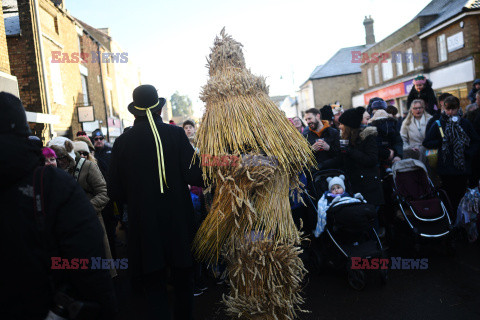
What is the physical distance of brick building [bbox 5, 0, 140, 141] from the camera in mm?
13148

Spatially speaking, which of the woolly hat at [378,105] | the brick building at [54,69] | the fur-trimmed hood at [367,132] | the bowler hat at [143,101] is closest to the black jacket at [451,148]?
the woolly hat at [378,105]

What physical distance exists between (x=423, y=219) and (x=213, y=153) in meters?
3.26

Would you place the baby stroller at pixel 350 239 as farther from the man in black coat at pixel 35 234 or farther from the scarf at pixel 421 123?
the man in black coat at pixel 35 234

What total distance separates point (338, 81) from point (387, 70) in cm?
1037

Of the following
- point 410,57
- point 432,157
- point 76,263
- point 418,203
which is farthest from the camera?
point 410,57

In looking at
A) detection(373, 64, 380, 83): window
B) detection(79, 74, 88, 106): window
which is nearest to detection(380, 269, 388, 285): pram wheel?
detection(79, 74, 88, 106): window

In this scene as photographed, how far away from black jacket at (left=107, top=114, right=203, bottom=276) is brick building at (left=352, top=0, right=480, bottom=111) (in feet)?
69.3

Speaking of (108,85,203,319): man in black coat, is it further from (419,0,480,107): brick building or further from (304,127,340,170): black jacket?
(419,0,480,107): brick building

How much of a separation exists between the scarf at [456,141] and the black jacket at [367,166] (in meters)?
1.25

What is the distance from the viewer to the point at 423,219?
4777 millimetres

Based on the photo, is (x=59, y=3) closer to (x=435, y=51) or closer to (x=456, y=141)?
(x=456, y=141)

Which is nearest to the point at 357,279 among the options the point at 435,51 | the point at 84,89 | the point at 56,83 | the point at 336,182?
the point at 336,182

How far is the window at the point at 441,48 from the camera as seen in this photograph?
2234cm

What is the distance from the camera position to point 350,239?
436 cm
